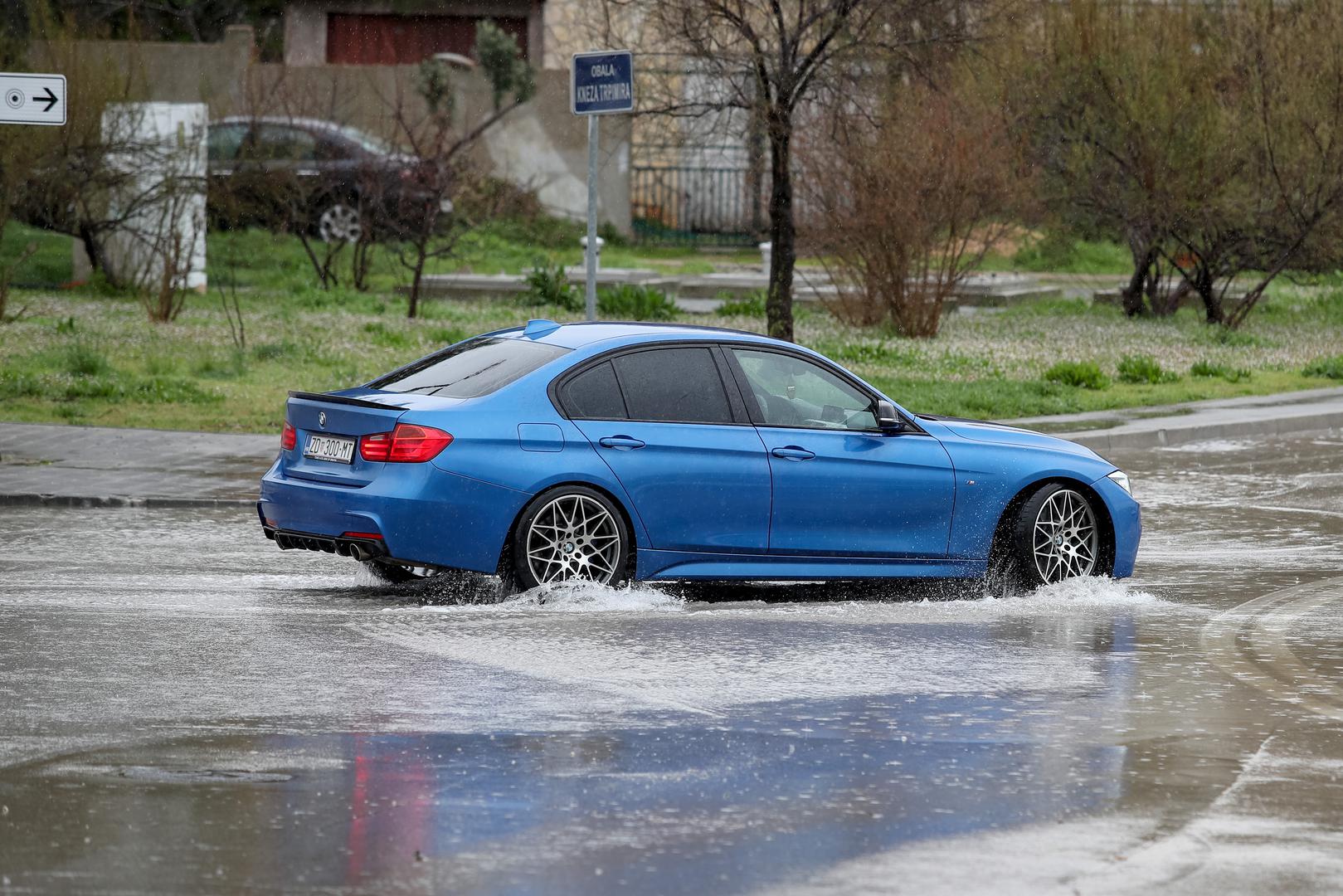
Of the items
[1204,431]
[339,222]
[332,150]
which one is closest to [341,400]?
[1204,431]

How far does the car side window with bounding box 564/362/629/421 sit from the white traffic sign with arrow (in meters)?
6.06

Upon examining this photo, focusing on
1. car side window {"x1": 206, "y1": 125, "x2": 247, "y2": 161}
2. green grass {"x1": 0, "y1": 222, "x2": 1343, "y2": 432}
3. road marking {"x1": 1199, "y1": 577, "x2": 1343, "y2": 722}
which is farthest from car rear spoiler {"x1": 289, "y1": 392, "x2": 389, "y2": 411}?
car side window {"x1": 206, "y1": 125, "x2": 247, "y2": 161}

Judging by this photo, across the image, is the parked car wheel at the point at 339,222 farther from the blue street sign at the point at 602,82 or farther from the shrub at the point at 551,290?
the blue street sign at the point at 602,82

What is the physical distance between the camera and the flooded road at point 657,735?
564 centimetres

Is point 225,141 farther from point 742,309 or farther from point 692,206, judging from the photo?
point 692,206

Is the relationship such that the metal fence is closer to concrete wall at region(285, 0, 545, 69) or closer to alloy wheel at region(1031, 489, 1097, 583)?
concrete wall at region(285, 0, 545, 69)

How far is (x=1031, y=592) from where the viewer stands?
1064cm


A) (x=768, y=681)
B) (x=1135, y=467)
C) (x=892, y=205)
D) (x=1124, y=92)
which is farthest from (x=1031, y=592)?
(x=1124, y=92)

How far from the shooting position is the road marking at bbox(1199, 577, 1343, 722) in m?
8.13

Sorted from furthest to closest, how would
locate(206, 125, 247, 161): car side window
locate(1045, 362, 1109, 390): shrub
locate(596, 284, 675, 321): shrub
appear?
locate(206, 125, 247, 161): car side window < locate(596, 284, 675, 321): shrub < locate(1045, 362, 1109, 390): shrub

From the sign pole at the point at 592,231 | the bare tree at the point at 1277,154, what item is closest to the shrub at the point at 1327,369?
the bare tree at the point at 1277,154

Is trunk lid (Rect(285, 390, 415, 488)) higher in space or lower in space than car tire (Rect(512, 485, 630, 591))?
higher

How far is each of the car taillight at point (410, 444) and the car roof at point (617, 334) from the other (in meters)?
0.96

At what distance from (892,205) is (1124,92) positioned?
5.79 m
